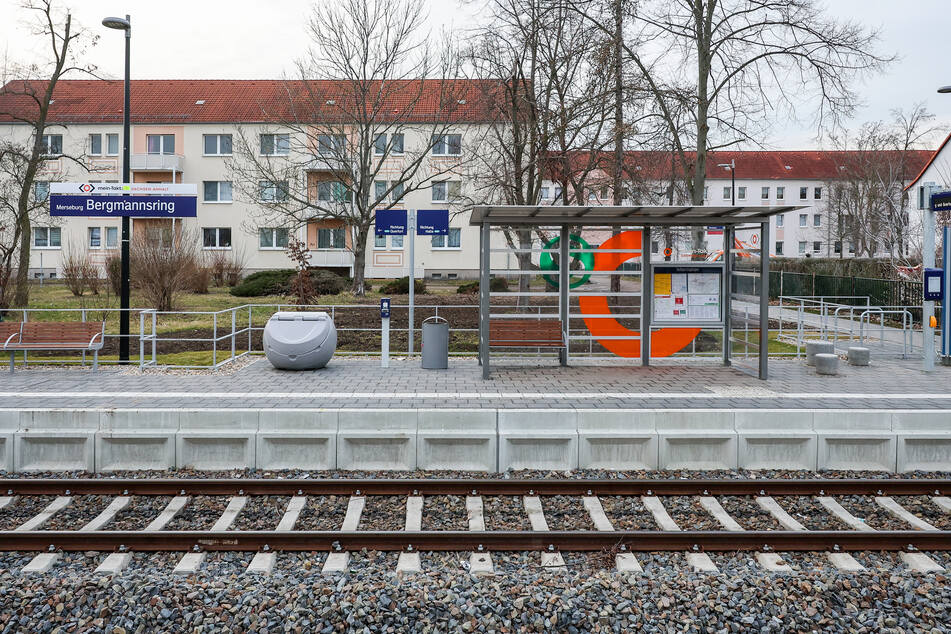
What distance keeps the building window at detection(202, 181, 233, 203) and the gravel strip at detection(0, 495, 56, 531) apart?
45.7 meters

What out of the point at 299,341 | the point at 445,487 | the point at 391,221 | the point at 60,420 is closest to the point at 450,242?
the point at 391,221

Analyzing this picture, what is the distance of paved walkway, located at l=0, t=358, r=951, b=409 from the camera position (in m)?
11.0

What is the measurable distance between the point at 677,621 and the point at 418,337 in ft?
54.6

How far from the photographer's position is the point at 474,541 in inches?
264

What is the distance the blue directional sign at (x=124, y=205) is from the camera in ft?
51.8

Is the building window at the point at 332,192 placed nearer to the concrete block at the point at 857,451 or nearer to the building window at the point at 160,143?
the building window at the point at 160,143

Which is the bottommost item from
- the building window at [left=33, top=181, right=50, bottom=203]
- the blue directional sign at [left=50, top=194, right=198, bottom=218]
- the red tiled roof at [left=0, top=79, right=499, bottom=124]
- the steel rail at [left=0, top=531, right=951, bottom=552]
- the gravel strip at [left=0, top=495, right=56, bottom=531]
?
the gravel strip at [left=0, top=495, right=56, bottom=531]

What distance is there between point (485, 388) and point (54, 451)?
579cm

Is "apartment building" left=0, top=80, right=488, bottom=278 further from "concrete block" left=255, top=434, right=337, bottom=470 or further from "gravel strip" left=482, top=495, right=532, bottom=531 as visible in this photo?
"gravel strip" left=482, top=495, right=532, bottom=531

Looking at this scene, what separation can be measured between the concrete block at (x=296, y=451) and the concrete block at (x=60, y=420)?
1.99m

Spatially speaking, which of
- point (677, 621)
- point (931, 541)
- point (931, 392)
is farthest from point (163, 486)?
point (931, 392)

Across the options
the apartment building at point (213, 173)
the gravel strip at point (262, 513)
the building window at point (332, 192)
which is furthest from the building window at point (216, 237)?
the gravel strip at point (262, 513)

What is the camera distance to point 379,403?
10.8 m

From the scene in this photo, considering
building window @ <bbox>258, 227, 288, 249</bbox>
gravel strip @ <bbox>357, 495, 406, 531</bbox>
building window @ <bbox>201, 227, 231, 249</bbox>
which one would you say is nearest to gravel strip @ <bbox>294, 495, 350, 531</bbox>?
gravel strip @ <bbox>357, 495, 406, 531</bbox>
